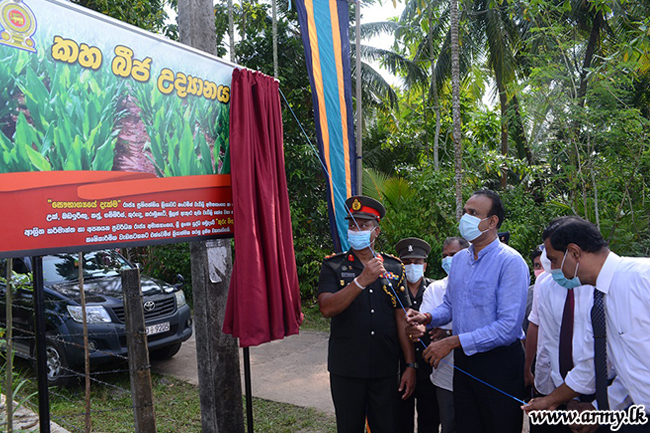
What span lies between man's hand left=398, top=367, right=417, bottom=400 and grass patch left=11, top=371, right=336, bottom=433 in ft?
5.02

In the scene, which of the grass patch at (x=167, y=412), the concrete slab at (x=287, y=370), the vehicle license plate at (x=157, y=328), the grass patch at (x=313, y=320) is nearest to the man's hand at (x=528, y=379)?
the grass patch at (x=167, y=412)

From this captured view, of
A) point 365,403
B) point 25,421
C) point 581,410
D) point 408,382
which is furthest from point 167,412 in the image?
point 581,410

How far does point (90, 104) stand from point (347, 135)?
7.55ft

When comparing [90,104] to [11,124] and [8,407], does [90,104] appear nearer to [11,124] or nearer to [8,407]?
[11,124]

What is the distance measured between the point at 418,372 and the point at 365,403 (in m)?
0.55

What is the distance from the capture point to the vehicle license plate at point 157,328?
19.8ft

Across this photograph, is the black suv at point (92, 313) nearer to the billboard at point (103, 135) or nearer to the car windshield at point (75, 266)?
the car windshield at point (75, 266)

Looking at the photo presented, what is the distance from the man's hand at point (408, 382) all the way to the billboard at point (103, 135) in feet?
4.98

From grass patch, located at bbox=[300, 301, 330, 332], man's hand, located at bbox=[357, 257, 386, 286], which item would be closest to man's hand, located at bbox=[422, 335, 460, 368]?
man's hand, located at bbox=[357, 257, 386, 286]

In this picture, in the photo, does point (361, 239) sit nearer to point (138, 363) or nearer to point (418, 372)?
point (418, 372)

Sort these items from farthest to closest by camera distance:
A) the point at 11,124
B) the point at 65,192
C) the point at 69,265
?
the point at 69,265
the point at 65,192
the point at 11,124

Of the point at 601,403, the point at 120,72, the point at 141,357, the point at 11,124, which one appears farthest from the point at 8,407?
the point at 601,403

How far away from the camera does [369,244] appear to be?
3314 millimetres

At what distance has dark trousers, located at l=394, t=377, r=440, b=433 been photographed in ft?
11.6
